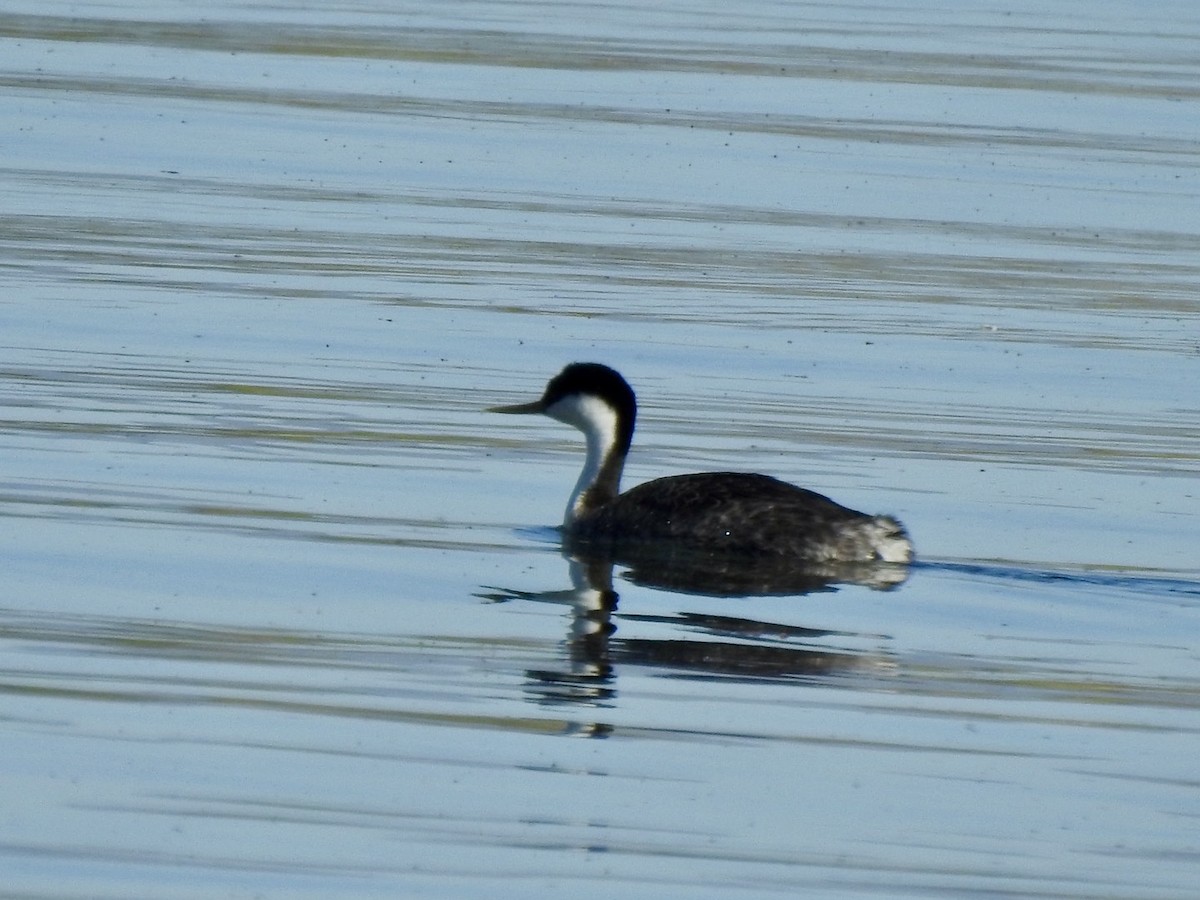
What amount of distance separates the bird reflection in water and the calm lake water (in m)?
0.04

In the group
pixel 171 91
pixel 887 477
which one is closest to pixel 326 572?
pixel 887 477

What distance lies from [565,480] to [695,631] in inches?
150

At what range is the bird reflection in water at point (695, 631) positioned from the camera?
9859 mm

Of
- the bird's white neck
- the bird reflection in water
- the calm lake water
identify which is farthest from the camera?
the bird's white neck

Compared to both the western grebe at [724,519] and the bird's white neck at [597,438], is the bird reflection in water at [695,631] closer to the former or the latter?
the western grebe at [724,519]

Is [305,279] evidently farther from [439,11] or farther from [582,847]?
[439,11]

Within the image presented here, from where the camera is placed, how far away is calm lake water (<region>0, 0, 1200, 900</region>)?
800 centimetres

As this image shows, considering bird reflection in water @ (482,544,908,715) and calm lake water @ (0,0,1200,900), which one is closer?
calm lake water @ (0,0,1200,900)

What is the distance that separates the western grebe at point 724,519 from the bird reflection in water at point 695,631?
0.24 ft

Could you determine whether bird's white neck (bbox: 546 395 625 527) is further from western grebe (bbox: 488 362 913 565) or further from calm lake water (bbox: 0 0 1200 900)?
calm lake water (bbox: 0 0 1200 900)

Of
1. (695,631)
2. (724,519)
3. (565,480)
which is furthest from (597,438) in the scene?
(695,631)

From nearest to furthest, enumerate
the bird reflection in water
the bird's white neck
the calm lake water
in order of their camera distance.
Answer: the calm lake water → the bird reflection in water → the bird's white neck

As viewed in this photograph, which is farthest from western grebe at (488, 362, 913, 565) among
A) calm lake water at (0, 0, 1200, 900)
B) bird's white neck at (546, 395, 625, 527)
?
calm lake water at (0, 0, 1200, 900)

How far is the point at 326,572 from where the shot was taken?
11.4 meters
